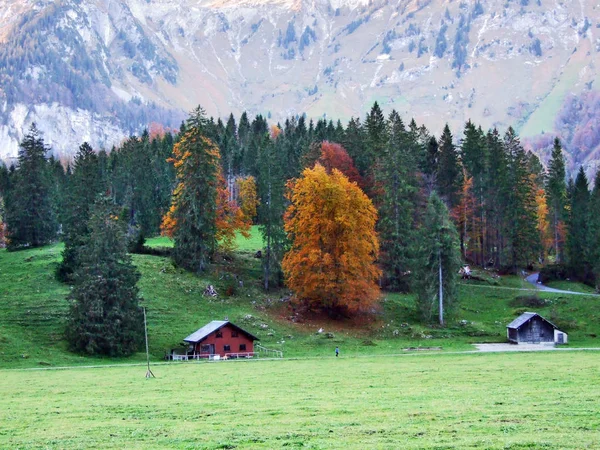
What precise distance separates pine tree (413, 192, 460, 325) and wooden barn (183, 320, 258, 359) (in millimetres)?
20738

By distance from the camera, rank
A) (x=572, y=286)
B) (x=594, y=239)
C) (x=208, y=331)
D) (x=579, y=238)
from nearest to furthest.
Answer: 1. (x=208, y=331)
2. (x=594, y=239)
3. (x=572, y=286)
4. (x=579, y=238)

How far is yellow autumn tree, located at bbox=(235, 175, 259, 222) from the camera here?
124162mm

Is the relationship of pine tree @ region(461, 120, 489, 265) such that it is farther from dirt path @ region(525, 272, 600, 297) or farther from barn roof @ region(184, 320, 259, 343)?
barn roof @ region(184, 320, 259, 343)

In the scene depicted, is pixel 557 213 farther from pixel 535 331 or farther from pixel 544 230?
pixel 535 331

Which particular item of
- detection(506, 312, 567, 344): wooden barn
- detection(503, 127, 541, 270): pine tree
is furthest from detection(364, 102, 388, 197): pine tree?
detection(506, 312, 567, 344): wooden barn

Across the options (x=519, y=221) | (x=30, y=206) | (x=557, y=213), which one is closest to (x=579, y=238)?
(x=519, y=221)

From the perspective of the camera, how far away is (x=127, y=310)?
2798 inches

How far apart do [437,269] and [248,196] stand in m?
48.3

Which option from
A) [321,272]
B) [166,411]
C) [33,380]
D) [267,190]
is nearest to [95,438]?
[166,411]

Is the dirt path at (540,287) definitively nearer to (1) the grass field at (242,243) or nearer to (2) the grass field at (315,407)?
(1) the grass field at (242,243)

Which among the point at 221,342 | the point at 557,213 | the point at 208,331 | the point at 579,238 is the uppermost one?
the point at 557,213

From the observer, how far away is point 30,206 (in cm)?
10669

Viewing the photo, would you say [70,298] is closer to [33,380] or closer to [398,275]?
[33,380]

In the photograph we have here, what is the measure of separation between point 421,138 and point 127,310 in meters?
65.8
